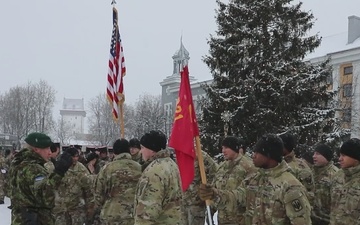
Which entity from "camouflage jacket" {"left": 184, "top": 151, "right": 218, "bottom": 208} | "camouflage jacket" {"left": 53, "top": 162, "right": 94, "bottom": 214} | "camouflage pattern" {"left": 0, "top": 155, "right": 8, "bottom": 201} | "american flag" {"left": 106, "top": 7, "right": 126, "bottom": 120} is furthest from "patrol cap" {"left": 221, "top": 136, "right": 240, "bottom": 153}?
"camouflage pattern" {"left": 0, "top": 155, "right": 8, "bottom": 201}

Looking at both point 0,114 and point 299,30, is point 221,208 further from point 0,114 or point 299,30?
point 0,114

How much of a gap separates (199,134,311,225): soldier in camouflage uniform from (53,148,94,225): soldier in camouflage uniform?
15.5 ft

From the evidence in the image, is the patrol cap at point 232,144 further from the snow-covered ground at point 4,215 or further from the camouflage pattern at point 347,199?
the snow-covered ground at point 4,215

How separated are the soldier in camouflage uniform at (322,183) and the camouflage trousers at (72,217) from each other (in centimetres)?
448

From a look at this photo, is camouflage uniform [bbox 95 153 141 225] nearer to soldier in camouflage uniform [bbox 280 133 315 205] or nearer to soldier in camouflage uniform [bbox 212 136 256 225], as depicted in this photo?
soldier in camouflage uniform [bbox 212 136 256 225]

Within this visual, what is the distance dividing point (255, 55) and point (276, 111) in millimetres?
2706

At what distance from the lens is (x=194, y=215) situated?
881 cm

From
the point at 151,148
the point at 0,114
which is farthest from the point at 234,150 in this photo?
the point at 0,114

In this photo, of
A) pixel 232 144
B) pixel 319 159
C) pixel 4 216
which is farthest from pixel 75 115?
pixel 319 159

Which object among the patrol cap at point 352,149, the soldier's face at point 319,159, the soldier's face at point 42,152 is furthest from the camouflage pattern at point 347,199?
the soldier's face at point 42,152

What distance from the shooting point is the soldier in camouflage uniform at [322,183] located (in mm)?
7469

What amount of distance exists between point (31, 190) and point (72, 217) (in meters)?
4.11

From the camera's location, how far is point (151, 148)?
5254 millimetres

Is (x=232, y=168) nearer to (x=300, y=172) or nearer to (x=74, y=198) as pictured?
(x=300, y=172)
